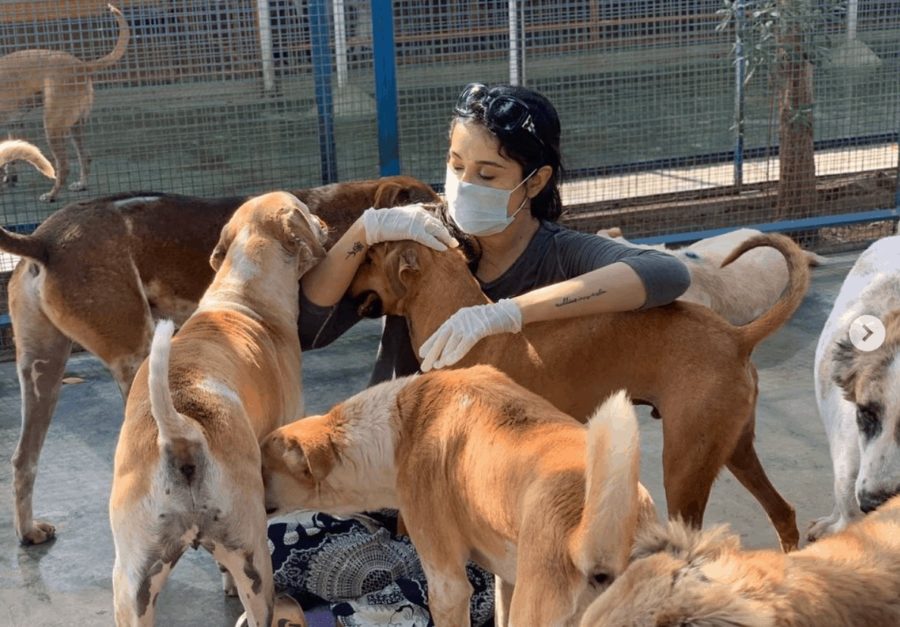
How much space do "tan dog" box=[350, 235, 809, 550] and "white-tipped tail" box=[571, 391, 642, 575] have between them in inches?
42.9

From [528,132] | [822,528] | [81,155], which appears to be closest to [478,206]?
[528,132]

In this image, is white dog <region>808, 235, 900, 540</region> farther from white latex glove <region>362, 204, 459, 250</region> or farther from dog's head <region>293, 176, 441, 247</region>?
dog's head <region>293, 176, 441, 247</region>

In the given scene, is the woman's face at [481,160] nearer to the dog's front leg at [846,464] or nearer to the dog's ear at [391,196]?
the dog's front leg at [846,464]

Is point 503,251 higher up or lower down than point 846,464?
higher up

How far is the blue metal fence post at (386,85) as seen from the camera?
20.4 ft

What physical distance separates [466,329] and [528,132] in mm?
615

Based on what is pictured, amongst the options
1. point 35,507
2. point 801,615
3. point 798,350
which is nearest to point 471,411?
point 801,615

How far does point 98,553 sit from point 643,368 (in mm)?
2043

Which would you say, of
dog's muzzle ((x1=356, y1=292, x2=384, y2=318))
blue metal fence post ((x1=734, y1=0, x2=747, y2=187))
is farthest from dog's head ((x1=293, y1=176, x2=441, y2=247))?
blue metal fence post ((x1=734, y1=0, x2=747, y2=187))

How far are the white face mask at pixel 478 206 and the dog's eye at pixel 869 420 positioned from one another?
3.71ft

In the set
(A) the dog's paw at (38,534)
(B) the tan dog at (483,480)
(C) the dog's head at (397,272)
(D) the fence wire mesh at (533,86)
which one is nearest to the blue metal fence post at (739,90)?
(D) the fence wire mesh at (533,86)

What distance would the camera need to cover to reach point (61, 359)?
416 cm

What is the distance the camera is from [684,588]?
1.64 m

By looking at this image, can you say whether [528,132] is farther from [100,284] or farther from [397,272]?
[100,284]
